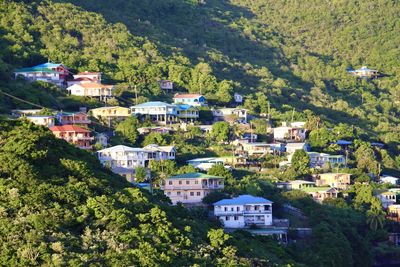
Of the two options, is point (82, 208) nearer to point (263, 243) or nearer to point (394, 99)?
point (263, 243)

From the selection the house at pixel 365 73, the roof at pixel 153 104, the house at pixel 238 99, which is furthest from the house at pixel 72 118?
the house at pixel 365 73

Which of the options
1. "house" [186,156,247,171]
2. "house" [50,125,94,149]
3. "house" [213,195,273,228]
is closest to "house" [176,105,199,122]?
"house" [186,156,247,171]

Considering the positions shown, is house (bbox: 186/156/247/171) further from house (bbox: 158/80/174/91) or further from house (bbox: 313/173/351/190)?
house (bbox: 158/80/174/91)

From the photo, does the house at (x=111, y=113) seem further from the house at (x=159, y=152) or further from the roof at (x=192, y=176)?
the roof at (x=192, y=176)

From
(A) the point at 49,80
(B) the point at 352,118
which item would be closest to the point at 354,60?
(B) the point at 352,118

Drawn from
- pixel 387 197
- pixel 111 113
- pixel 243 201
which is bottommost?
pixel 243 201

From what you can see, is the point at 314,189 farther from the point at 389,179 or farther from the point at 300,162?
the point at 389,179

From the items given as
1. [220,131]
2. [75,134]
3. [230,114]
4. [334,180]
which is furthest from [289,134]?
[75,134]

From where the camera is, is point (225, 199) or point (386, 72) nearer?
point (225, 199)
